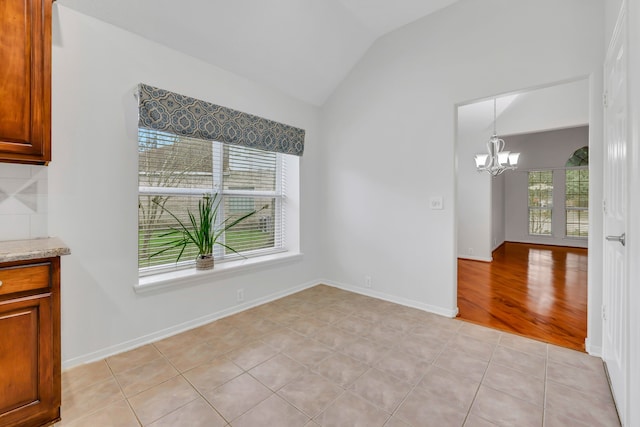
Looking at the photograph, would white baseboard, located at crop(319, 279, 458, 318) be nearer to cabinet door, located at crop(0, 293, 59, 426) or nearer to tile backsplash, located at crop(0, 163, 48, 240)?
cabinet door, located at crop(0, 293, 59, 426)

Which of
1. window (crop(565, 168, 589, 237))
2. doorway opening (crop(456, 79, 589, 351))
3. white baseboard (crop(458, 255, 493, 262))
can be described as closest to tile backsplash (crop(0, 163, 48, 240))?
doorway opening (crop(456, 79, 589, 351))

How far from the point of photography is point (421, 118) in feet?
9.61

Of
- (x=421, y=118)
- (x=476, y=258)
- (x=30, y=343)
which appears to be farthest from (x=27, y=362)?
(x=476, y=258)

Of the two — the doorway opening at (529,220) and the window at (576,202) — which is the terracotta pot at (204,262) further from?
the window at (576,202)

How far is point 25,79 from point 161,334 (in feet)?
6.24

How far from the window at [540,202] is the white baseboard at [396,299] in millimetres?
6332

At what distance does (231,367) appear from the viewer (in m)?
1.92

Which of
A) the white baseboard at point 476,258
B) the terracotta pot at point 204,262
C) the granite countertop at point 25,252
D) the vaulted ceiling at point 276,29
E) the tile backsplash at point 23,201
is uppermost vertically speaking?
the vaulted ceiling at point 276,29

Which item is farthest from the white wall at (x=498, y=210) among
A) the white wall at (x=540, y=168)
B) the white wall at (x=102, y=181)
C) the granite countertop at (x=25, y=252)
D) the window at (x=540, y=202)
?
the granite countertop at (x=25, y=252)

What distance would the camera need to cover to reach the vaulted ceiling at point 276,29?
214cm

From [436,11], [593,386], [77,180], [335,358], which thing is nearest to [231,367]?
[335,358]

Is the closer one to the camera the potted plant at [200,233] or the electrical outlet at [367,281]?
the potted plant at [200,233]

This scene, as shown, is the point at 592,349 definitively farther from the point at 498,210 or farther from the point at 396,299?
the point at 498,210

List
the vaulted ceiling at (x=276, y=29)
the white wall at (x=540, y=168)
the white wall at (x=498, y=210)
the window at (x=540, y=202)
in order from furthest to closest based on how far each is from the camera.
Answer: the window at (x=540, y=202) < the white wall at (x=540, y=168) < the white wall at (x=498, y=210) < the vaulted ceiling at (x=276, y=29)
